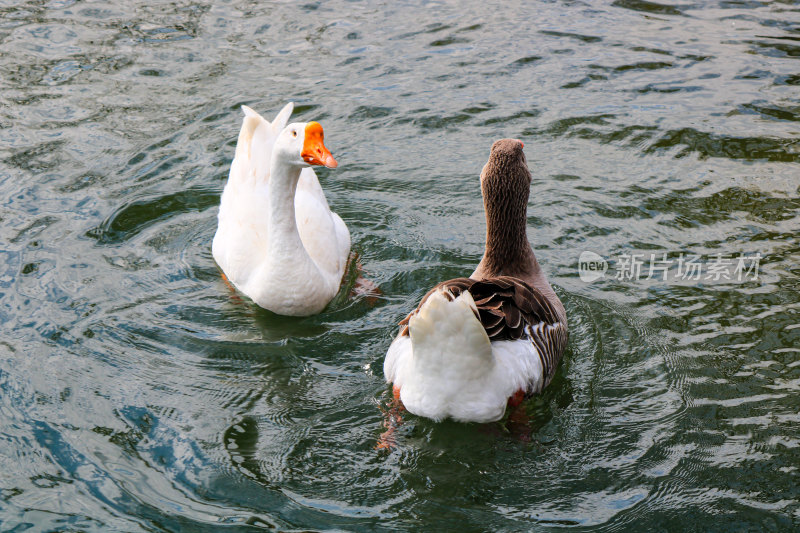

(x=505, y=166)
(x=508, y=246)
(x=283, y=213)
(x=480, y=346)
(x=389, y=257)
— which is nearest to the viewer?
(x=480, y=346)

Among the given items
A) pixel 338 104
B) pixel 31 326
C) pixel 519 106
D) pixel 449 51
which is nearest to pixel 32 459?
pixel 31 326

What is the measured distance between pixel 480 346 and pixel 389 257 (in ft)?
8.27

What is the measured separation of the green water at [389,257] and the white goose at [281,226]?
0.23 metres

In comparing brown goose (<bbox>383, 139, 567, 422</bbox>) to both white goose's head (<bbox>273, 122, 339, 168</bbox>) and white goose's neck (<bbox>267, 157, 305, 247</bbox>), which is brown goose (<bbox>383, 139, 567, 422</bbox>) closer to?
white goose's head (<bbox>273, 122, 339, 168</bbox>)

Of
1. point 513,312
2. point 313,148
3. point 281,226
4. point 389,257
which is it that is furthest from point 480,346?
point 389,257

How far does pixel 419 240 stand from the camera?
6.96 meters

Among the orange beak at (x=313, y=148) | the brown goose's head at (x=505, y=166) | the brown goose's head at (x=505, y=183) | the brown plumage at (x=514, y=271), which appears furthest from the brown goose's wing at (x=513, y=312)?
the orange beak at (x=313, y=148)

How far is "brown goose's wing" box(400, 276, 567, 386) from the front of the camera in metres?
4.71

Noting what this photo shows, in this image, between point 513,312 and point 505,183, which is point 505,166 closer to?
point 505,183

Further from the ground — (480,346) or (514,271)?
(480,346)

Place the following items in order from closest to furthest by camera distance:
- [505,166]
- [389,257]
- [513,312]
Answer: [513,312]
[505,166]
[389,257]

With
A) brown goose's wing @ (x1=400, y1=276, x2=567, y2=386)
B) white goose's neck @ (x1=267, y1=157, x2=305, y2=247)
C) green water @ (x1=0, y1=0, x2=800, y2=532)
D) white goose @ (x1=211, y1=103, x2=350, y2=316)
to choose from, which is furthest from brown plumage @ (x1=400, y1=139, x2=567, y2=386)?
white goose's neck @ (x1=267, y1=157, x2=305, y2=247)

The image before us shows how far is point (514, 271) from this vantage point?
229 inches

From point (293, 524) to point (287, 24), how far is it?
887 centimetres
